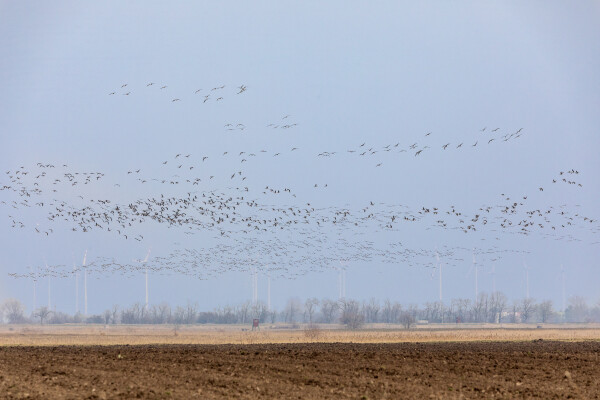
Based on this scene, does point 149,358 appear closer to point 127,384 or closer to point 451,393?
point 127,384

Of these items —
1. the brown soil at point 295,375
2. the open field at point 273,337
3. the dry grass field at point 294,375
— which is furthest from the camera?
the open field at point 273,337

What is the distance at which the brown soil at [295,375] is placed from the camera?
29188 millimetres

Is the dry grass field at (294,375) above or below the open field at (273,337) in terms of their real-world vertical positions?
above

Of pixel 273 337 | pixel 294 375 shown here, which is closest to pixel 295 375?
pixel 294 375

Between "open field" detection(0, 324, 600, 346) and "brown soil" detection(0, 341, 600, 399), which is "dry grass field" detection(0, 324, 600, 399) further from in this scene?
"open field" detection(0, 324, 600, 346)

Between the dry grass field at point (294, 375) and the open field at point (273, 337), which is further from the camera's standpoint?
the open field at point (273, 337)

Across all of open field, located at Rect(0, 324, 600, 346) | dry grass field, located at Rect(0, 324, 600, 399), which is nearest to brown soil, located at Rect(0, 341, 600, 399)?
dry grass field, located at Rect(0, 324, 600, 399)

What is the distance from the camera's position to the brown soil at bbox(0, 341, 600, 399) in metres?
29.2

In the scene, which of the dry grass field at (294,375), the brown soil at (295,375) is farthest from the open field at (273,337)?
the brown soil at (295,375)

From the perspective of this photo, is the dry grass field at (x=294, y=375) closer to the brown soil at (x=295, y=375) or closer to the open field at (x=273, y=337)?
the brown soil at (x=295, y=375)

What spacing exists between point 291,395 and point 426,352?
20.0m

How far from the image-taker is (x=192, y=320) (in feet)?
650

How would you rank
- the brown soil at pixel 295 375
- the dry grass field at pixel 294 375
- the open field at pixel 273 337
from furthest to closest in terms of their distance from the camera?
the open field at pixel 273 337, the brown soil at pixel 295 375, the dry grass field at pixel 294 375

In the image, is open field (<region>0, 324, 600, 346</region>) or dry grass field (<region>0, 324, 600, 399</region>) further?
open field (<region>0, 324, 600, 346</region>)
